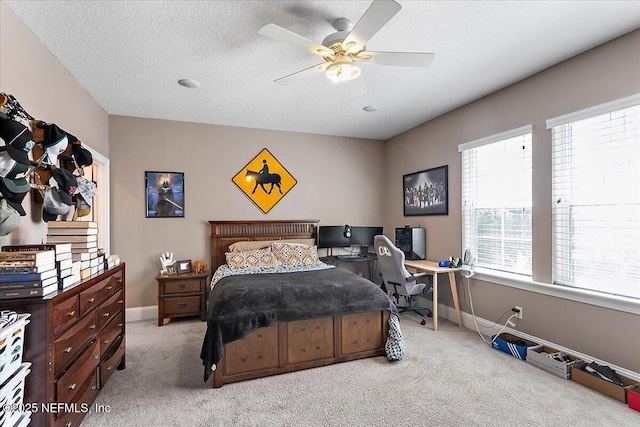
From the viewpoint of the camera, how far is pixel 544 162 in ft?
9.84

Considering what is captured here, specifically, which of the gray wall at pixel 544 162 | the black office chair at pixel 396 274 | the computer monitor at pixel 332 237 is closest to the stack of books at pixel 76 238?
the black office chair at pixel 396 274

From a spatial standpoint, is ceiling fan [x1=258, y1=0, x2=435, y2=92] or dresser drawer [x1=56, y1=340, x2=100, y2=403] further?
ceiling fan [x1=258, y1=0, x2=435, y2=92]

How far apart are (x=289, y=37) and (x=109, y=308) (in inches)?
93.1

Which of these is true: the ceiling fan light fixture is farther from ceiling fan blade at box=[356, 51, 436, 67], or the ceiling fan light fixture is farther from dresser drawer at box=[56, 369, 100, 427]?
dresser drawer at box=[56, 369, 100, 427]

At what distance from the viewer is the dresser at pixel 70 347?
1540 millimetres

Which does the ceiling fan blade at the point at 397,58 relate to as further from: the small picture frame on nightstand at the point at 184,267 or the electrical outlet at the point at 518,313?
the small picture frame on nightstand at the point at 184,267

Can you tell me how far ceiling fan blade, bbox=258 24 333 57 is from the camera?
1886 mm

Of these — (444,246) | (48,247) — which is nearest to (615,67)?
(444,246)

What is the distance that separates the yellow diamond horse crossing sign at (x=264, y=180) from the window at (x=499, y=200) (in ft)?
8.34

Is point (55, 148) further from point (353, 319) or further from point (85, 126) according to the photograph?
point (353, 319)

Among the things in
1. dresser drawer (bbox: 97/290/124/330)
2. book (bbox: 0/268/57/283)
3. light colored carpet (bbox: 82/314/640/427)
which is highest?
book (bbox: 0/268/57/283)

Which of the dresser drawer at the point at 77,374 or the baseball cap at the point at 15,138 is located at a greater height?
the baseball cap at the point at 15,138

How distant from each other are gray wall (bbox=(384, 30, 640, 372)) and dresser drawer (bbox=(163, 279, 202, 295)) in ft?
10.5

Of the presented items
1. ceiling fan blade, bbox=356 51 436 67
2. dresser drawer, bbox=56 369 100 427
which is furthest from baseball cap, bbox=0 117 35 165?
ceiling fan blade, bbox=356 51 436 67
